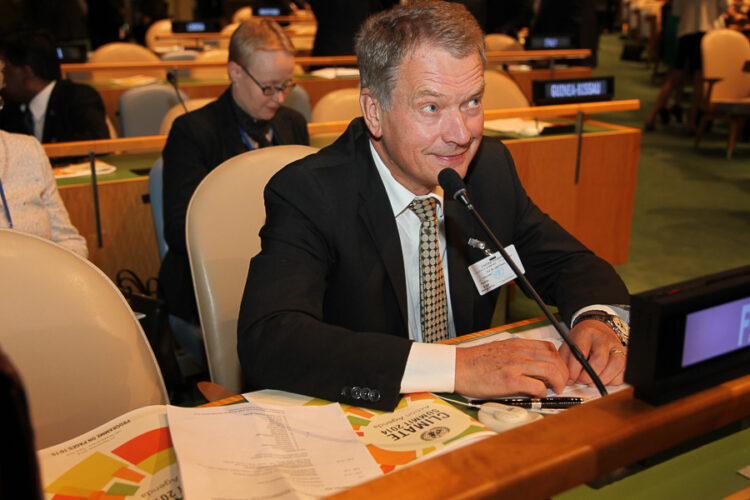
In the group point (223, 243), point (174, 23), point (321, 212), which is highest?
point (174, 23)

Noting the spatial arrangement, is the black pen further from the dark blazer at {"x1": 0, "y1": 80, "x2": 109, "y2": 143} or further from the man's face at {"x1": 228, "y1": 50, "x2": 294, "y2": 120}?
the dark blazer at {"x1": 0, "y1": 80, "x2": 109, "y2": 143}

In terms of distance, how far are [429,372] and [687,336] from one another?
1.69 feet

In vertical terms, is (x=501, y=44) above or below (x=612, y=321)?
above

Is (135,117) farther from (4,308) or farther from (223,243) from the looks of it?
(4,308)

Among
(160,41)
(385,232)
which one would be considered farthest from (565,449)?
(160,41)

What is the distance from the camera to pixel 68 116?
341cm

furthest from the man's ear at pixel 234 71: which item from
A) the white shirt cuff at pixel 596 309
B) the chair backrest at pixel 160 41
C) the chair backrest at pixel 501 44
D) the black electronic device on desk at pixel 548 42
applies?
the chair backrest at pixel 160 41

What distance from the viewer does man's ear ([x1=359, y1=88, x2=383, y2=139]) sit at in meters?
1.42

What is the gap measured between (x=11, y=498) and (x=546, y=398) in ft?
2.75

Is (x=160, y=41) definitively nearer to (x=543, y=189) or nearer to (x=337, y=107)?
(x=337, y=107)

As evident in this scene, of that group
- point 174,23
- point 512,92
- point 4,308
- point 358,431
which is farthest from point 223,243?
point 174,23

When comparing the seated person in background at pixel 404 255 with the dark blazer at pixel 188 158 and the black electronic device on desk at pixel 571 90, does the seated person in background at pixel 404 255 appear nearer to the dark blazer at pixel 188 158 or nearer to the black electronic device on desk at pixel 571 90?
the dark blazer at pixel 188 158

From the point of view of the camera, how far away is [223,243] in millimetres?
1656

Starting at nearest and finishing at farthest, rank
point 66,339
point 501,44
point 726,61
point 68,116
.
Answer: point 66,339
point 68,116
point 501,44
point 726,61
